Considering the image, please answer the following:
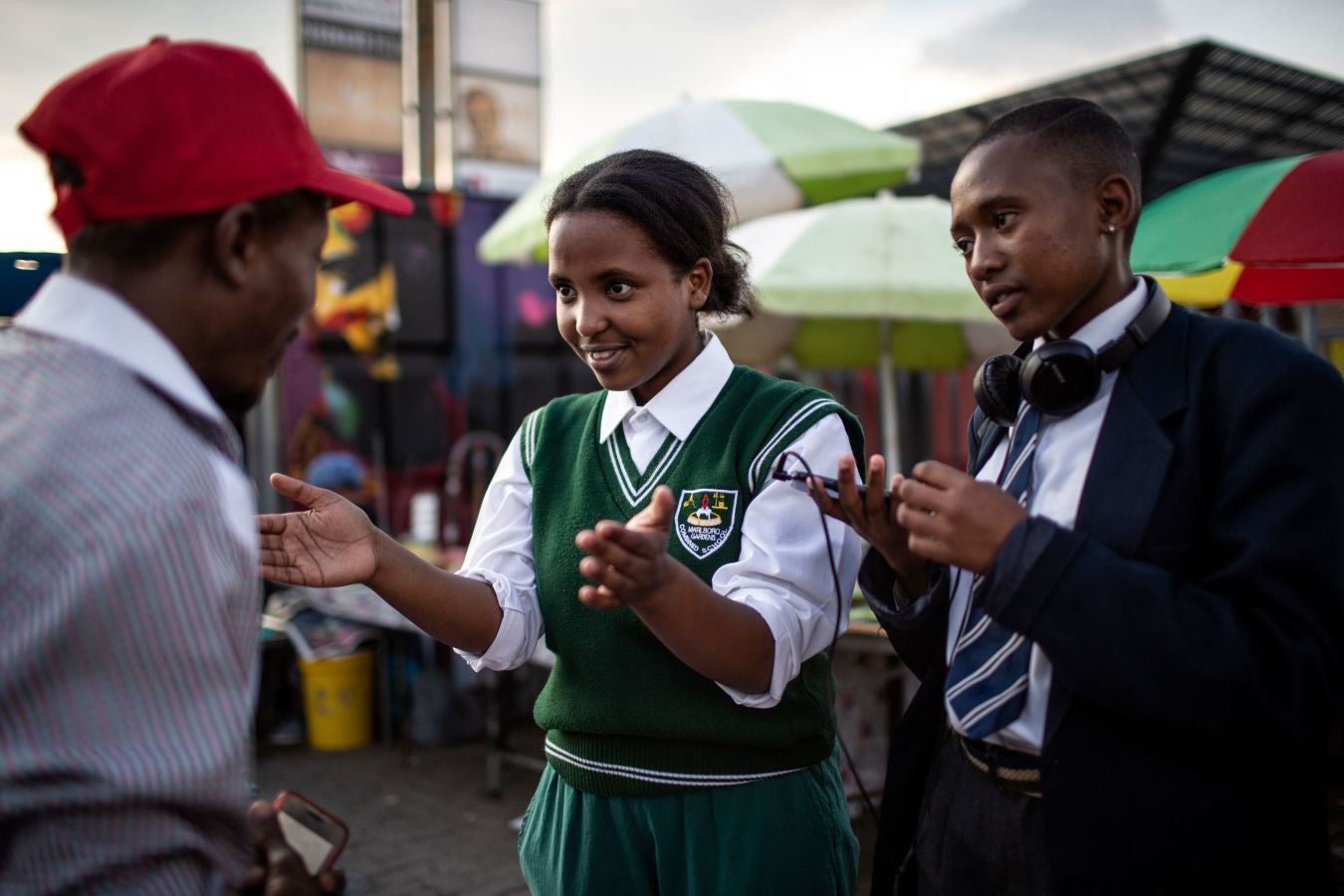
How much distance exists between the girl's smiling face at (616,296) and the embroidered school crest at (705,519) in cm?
26

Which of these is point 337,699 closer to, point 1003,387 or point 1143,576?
point 1003,387

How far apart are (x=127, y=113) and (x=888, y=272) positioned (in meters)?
4.03

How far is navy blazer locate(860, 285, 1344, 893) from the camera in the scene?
48.0 inches

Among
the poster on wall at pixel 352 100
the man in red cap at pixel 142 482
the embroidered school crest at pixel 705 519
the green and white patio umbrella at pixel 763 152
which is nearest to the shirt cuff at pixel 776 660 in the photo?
the embroidered school crest at pixel 705 519

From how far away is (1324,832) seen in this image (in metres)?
1.37

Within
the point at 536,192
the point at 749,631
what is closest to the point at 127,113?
the point at 749,631

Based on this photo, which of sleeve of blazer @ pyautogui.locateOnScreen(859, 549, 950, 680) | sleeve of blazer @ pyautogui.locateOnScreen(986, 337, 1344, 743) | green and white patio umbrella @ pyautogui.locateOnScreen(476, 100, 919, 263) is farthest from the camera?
green and white patio umbrella @ pyautogui.locateOnScreen(476, 100, 919, 263)

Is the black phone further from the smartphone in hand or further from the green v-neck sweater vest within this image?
the smartphone in hand

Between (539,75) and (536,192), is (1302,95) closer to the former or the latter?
(536,192)

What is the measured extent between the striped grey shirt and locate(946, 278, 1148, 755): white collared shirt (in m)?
0.99

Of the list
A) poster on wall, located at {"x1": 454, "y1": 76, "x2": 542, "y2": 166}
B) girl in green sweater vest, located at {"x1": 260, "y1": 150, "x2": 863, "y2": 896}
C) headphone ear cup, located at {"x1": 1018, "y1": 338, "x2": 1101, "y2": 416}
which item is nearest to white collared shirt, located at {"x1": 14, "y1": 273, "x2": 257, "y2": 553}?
girl in green sweater vest, located at {"x1": 260, "y1": 150, "x2": 863, "y2": 896}

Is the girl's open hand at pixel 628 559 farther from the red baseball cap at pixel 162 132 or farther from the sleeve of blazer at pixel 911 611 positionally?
the red baseball cap at pixel 162 132

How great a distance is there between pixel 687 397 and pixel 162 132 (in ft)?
3.33

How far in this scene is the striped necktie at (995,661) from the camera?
1435 mm
